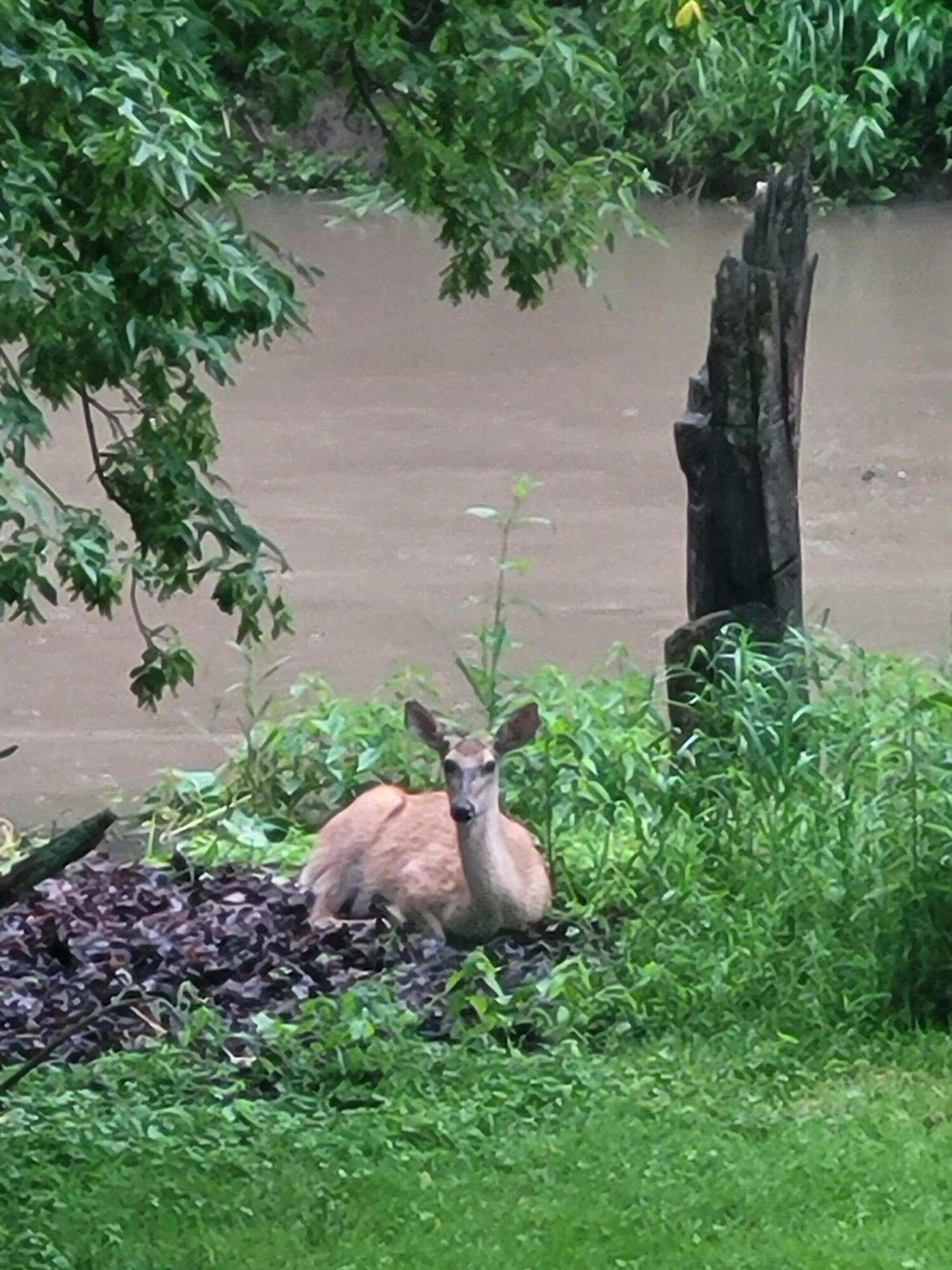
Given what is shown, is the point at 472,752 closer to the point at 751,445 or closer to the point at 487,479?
the point at 751,445

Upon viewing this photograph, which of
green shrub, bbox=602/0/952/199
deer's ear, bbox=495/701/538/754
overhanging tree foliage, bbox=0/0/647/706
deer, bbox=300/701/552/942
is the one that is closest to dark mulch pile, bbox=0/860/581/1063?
deer, bbox=300/701/552/942

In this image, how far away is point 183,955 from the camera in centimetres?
710

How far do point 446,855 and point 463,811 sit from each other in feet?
1.43

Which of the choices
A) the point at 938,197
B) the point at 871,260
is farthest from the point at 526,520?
the point at 938,197

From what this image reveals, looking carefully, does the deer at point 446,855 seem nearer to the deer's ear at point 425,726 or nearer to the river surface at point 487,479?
the deer's ear at point 425,726

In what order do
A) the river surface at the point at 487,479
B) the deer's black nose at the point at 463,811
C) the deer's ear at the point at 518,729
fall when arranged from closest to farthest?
the deer's black nose at the point at 463,811 < the deer's ear at the point at 518,729 < the river surface at the point at 487,479

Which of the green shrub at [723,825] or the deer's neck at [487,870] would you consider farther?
the deer's neck at [487,870]

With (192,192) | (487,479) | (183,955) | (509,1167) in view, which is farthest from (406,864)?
(487,479)

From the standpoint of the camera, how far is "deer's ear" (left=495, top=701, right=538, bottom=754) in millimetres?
7184

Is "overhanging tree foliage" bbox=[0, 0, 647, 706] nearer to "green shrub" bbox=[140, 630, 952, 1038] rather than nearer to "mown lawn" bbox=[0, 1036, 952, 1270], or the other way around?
"mown lawn" bbox=[0, 1036, 952, 1270]

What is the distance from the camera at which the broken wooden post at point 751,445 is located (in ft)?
26.2

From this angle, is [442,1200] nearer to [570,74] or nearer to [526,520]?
[570,74]

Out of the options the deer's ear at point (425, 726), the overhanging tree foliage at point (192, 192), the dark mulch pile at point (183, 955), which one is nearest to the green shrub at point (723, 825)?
the dark mulch pile at point (183, 955)

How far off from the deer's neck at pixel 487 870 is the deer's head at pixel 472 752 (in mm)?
47
